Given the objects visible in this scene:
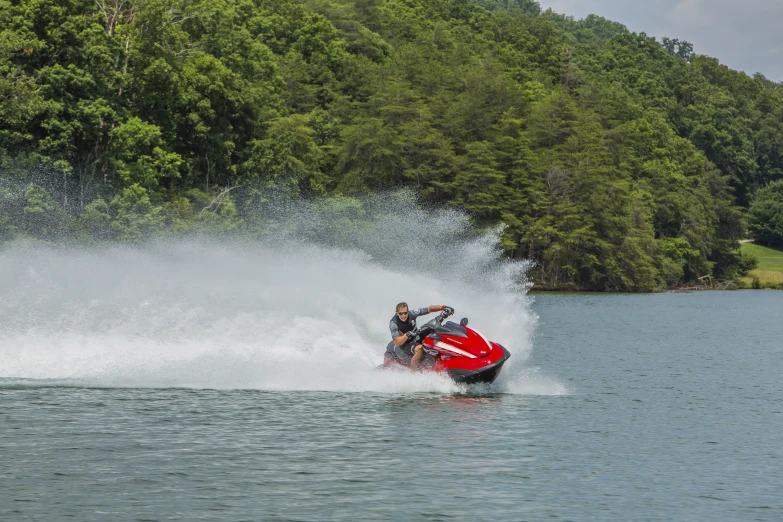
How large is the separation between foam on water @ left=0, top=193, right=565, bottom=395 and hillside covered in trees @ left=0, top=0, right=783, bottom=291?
20.8m

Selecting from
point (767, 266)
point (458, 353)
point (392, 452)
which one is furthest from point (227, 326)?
point (767, 266)

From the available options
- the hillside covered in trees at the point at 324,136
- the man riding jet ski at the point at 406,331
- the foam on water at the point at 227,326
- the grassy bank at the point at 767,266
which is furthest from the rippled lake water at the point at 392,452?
the grassy bank at the point at 767,266

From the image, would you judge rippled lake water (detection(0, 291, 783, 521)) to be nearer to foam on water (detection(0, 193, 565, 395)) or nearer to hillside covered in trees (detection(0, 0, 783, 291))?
foam on water (detection(0, 193, 565, 395))

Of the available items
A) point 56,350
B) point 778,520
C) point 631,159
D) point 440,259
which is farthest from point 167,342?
point 631,159

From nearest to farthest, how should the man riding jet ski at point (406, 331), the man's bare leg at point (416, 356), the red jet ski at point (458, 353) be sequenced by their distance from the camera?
the red jet ski at point (458, 353) → the man's bare leg at point (416, 356) → the man riding jet ski at point (406, 331)

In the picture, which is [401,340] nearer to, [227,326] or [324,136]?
[227,326]

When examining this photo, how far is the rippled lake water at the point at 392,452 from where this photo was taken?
1237 cm

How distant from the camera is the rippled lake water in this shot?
12367mm

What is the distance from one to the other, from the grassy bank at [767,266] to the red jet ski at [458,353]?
9698 centimetres

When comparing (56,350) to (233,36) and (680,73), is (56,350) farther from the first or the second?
(680,73)

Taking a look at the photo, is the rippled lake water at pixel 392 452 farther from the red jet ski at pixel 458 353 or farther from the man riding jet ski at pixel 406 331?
the man riding jet ski at pixel 406 331

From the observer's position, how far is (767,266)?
427ft

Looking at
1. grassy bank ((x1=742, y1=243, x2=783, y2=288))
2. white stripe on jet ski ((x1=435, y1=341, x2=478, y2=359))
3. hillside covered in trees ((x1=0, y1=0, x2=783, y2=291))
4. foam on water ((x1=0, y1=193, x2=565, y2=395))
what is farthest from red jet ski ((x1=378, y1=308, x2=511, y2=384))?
grassy bank ((x1=742, y1=243, x2=783, y2=288))

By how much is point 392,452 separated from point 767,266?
124849 mm
